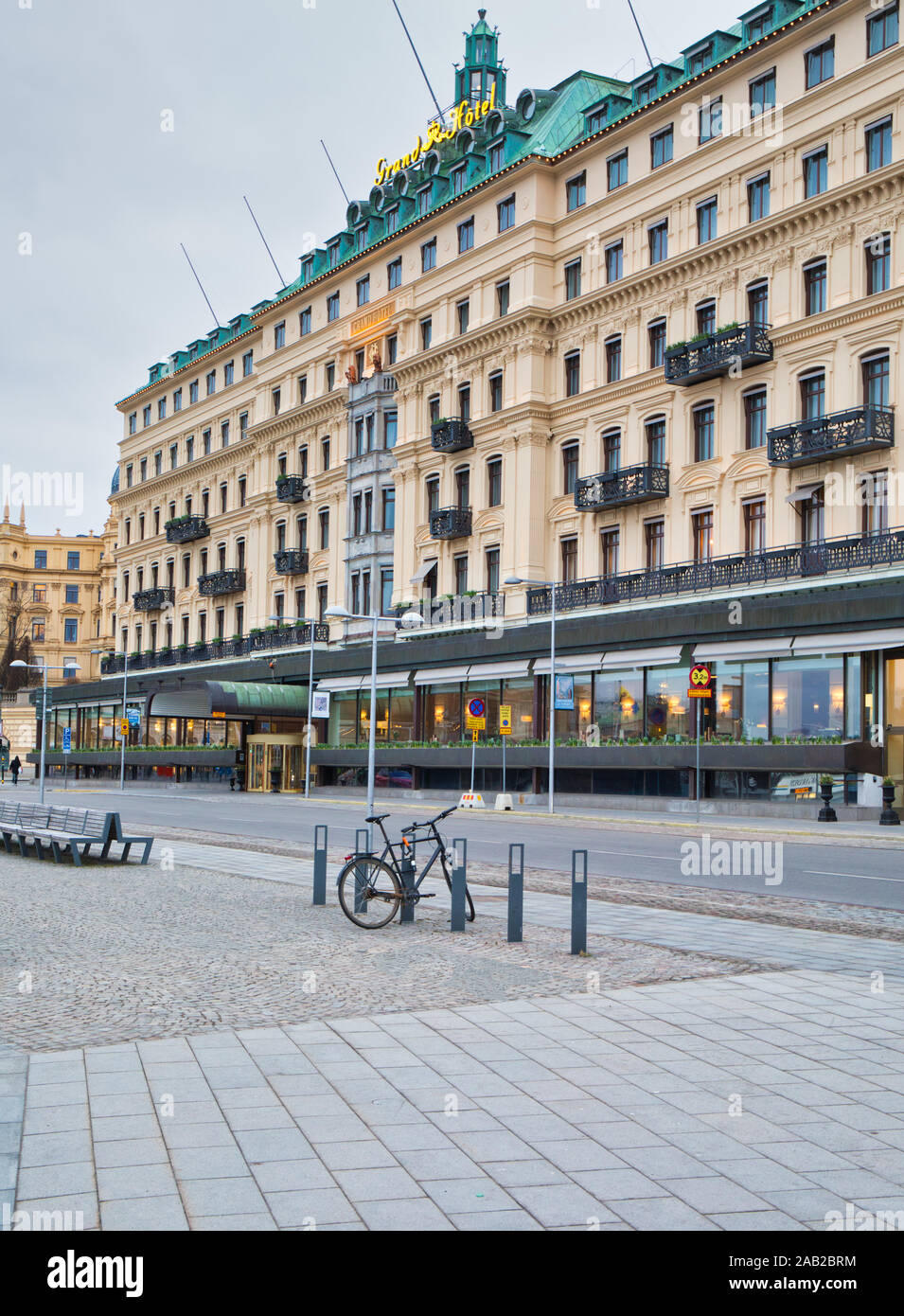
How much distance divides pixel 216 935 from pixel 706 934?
495cm

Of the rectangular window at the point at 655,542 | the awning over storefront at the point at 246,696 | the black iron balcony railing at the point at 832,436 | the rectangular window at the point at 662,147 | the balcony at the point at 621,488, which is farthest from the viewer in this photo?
the awning over storefront at the point at 246,696

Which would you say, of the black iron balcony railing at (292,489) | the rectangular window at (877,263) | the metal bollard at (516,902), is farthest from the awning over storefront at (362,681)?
the metal bollard at (516,902)

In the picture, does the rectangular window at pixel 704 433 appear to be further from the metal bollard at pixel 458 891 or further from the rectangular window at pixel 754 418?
the metal bollard at pixel 458 891

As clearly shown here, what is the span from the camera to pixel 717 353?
4281cm

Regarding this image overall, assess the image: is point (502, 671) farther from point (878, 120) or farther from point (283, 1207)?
point (283, 1207)

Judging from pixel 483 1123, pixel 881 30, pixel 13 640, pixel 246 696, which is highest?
pixel 881 30

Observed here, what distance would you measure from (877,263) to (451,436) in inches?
842

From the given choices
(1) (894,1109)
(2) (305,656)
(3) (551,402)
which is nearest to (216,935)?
(1) (894,1109)

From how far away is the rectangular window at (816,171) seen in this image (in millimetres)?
40469

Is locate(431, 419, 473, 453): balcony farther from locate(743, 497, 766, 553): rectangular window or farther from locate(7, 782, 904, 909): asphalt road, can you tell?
locate(7, 782, 904, 909): asphalt road

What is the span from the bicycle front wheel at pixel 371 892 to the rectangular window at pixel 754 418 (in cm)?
3279

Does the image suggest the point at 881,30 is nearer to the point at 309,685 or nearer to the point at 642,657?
the point at 642,657

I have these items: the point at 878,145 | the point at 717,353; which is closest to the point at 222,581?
the point at 717,353

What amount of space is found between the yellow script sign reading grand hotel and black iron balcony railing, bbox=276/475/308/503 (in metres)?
16.3
